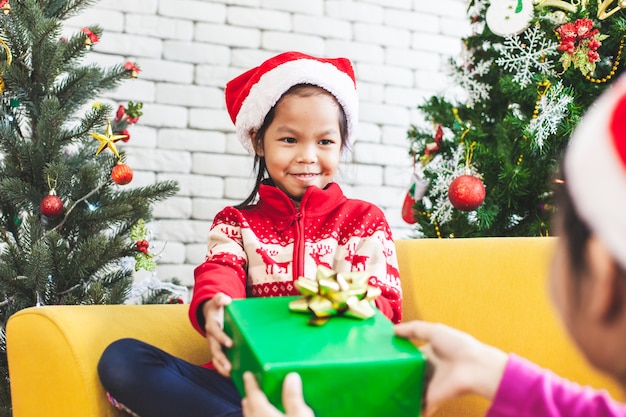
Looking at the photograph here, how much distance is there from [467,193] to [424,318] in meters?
0.64

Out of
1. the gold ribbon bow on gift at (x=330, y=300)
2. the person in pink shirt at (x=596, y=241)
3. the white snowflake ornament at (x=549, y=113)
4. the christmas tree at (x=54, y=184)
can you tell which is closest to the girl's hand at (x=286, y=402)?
the gold ribbon bow on gift at (x=330, y=300)

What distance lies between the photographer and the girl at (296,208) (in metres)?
1.38

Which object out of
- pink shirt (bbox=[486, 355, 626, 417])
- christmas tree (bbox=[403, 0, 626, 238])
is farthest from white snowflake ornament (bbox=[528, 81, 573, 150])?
pink shirt (bbox=[486, 355, 626, 417])

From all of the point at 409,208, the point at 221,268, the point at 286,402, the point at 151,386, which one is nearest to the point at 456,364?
the point at 286,402

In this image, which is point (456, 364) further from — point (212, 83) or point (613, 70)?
point (212, 83)

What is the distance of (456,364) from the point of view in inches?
30.8

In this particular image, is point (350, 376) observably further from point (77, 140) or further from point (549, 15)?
point (549, 15)

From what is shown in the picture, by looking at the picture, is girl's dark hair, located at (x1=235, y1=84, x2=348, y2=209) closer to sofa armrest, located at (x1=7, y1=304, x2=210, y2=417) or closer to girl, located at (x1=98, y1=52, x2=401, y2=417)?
girl, located at (x1=98, y1=52, x2=401, y2=417)

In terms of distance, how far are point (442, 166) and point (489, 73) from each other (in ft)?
1.11

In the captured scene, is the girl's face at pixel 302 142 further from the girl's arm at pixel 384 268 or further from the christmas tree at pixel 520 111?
the christmas tree at pixel 520 111

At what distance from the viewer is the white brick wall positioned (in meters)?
2.74

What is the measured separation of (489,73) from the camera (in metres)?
2.28

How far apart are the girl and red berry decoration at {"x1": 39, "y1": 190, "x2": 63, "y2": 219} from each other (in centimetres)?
53

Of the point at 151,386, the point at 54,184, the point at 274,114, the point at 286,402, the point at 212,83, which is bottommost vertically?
the point at 151,386
